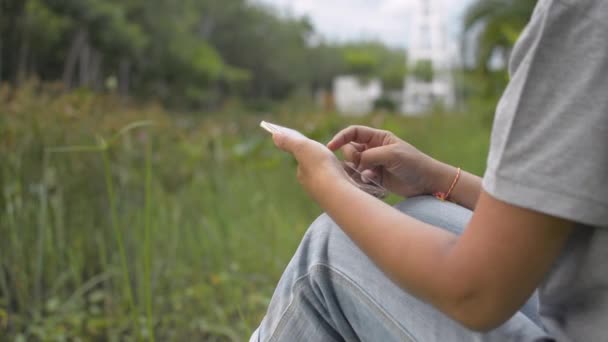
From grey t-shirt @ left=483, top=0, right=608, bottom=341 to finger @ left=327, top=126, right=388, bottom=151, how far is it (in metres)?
0.38

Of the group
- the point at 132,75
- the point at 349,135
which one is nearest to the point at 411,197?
the point at 349,135

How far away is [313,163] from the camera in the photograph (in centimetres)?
87

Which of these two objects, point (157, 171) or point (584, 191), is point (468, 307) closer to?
point (584, 191)

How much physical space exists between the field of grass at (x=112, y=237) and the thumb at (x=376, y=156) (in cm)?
76

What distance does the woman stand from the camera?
2.12 feet

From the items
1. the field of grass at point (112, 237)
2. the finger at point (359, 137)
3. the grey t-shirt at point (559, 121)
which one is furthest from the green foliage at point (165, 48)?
the grey t-shirt at point (559, 121)

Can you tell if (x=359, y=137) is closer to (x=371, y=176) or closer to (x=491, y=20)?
(x=371, y=176)

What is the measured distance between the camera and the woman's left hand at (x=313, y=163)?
0.84 metres

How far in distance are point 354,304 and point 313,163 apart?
0.18m

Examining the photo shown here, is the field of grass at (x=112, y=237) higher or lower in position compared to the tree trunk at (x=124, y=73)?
higher

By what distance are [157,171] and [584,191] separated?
2270 mm

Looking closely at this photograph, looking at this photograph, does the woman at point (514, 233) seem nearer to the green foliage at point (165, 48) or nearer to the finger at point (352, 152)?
the finger at point (352, 152)

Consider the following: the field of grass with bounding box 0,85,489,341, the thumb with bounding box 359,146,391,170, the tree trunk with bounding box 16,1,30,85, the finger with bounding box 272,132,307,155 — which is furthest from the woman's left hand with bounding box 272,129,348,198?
the tree trunk with bounding box 16,1,30,85

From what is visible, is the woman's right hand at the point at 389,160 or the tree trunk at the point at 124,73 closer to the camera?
the woman's right hand at the point at 389,160
